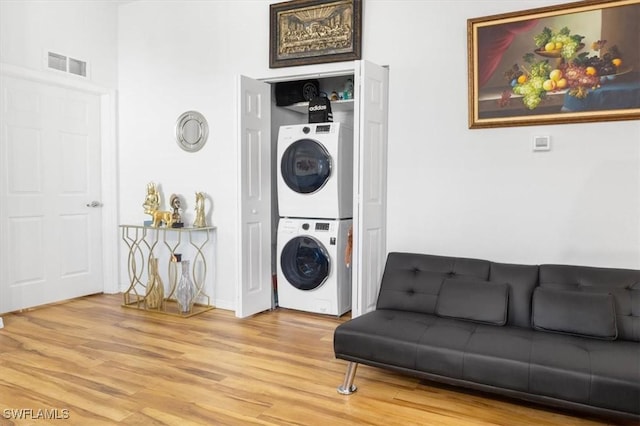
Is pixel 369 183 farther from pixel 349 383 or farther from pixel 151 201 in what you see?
pixel 151 201

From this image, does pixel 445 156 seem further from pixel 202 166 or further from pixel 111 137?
pixel 111 137

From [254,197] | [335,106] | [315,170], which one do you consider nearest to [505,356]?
[315,170]

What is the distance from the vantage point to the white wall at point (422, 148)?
3.13 meters

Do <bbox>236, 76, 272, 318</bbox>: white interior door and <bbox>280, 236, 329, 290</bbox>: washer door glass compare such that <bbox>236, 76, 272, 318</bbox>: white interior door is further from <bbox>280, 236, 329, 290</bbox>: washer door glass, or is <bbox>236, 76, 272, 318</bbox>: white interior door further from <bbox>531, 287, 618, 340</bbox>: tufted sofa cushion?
<bbox>531, 287, 618, 340</bbox>: tufted sofa cushion

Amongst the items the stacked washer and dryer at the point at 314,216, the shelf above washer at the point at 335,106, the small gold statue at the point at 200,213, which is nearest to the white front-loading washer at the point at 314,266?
the stacked washer and dryer at the point at 314,216

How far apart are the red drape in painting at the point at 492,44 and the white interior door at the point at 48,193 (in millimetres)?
3788

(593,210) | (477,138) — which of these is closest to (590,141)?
(593,210)

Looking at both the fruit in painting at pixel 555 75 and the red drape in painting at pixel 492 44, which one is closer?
the fruit in painting at pixel 555 75

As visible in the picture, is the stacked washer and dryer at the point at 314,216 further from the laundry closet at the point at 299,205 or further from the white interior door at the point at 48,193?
the white interior door at the point at 48,193

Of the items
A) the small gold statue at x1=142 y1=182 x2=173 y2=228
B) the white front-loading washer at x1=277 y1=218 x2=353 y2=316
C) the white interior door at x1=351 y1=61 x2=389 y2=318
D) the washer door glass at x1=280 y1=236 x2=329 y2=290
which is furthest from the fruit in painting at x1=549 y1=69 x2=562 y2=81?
the small gold statue at x1=142 y1=182 x2=173 y2=228

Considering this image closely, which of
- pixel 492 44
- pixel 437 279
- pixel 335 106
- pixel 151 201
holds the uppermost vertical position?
pixel 492 44

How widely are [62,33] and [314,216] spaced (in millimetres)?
2966

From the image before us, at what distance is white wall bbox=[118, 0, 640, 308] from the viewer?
10.3ft

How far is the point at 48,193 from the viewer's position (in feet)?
14.6
